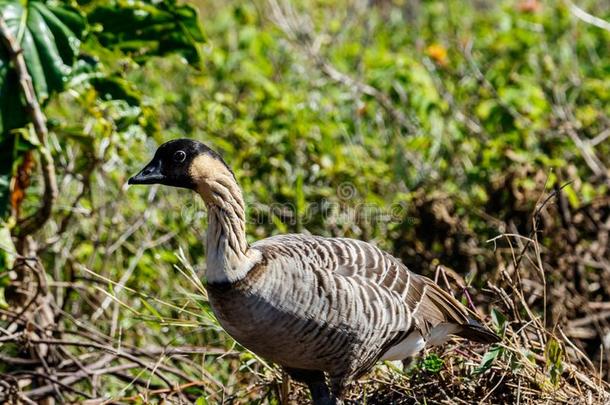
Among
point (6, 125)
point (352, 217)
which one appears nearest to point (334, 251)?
point (6, 125)

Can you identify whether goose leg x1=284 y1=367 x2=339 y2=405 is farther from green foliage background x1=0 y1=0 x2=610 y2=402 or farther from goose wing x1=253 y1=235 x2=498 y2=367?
green foliage background x1=0 y1=0 x2=610 y2=402

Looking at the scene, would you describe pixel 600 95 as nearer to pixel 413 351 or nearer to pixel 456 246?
pixel 456 246

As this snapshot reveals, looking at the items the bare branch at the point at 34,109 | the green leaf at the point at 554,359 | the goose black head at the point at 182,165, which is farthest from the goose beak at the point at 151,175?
the green leaf at the point at 554,359

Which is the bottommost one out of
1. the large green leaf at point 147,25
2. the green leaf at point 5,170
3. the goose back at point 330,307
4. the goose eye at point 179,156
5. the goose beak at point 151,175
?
the goose back at point 330,307

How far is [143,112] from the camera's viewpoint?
5.51 meters

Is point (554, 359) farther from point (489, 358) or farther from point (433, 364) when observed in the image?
point (433, 364)

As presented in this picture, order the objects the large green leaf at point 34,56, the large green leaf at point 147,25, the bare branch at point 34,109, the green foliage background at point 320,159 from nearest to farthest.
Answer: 1. the bare branch at point 34,109
2. the large green leaf at point 34,56
3. the large green leaf at point 147,25
4. the green foliage background at point 320,159

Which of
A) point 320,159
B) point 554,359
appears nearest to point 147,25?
point 320,159

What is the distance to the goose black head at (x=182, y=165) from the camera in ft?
13.5

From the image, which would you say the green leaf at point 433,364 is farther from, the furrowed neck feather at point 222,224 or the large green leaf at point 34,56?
the large green leaf at point 34,56

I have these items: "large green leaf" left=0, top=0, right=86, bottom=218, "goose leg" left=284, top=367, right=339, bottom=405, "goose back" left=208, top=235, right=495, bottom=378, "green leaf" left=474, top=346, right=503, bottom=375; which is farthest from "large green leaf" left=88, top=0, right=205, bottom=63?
"green leaf" left=474, top=346, right=503, bottom=375

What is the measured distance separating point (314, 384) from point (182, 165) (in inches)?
45.9

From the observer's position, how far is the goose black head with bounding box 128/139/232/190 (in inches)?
162

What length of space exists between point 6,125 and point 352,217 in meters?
2.39
